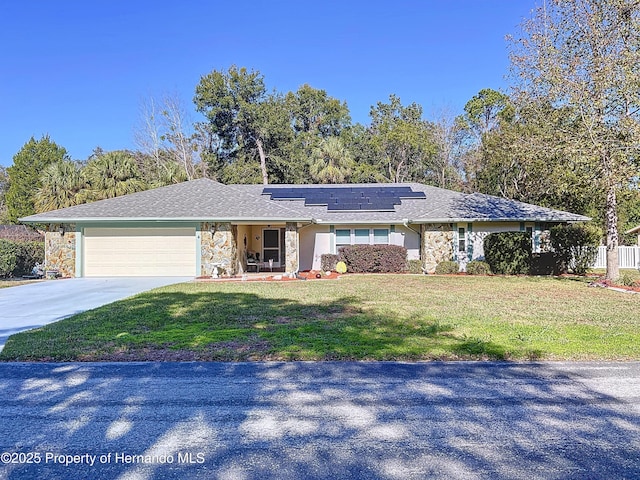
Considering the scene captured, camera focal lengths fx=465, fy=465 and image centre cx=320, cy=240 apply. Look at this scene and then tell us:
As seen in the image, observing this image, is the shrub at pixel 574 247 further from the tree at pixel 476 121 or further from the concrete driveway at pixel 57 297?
the concrete driveway at pixel 57 297

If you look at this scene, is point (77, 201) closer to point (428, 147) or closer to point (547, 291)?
point (547, 291)

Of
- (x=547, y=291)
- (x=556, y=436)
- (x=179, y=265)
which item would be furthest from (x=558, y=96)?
(x=179, y=265)

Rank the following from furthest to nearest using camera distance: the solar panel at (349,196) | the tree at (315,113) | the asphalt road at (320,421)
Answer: the tree at (315,113), the solar panel at (349,196), the asphalt road at (320,421)

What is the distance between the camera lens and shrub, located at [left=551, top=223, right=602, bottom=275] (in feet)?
62.9

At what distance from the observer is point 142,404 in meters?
4.24

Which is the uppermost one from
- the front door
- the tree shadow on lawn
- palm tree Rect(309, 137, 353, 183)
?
palm tree Rect(309, 137, 353, 183)

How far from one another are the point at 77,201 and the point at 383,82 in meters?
23.8

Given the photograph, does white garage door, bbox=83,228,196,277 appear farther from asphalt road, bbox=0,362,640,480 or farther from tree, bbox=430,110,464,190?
tree, bbox=430,110,464,190

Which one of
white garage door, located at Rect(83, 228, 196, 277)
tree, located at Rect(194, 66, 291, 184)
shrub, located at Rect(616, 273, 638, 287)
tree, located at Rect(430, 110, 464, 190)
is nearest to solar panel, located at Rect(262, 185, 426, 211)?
white garage door, located at Rect(83, 228, 196, 277)

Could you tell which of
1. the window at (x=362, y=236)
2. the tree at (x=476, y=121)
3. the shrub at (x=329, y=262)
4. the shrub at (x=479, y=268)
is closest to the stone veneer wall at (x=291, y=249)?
the shrub at (x=329, y=262)

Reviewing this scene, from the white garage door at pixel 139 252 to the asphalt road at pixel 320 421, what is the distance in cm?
1275

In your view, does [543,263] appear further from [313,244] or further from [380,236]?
[313,244]

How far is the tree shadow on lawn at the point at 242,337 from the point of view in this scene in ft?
19.5

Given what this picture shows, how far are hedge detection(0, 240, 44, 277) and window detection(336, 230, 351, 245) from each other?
1293 cm
